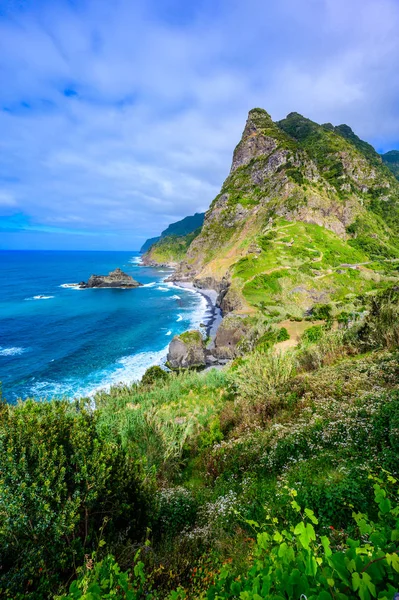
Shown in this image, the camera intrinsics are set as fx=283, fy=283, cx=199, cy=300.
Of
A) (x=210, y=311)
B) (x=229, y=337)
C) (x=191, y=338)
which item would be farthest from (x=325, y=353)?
(x=210, y=311)

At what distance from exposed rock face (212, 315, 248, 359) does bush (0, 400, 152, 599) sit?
39.0 metres

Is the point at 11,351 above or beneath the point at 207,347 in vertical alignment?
beneath

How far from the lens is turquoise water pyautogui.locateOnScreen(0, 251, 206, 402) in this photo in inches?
1507

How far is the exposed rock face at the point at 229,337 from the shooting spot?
4580cm

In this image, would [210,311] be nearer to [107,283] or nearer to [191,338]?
[191,338]

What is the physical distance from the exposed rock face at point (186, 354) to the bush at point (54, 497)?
117 feet

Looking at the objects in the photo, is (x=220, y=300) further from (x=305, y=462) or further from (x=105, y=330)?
(x=305, y=462)

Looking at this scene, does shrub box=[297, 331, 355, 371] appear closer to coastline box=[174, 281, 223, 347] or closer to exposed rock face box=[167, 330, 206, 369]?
exposed rock face box=[167, 330, 206, 369]

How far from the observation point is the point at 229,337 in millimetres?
47625

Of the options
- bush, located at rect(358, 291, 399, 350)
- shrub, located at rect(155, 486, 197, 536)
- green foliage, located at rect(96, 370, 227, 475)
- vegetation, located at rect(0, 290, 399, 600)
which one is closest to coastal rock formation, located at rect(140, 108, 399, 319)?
green foliage, located at rect(96, 370, 227, 475)

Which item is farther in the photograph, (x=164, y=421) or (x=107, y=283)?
(x=107, y=283)

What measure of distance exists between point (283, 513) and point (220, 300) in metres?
73.1

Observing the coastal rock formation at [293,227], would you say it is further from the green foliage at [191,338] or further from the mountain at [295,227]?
the green foliage at [191,338]

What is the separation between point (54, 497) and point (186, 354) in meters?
37.5
